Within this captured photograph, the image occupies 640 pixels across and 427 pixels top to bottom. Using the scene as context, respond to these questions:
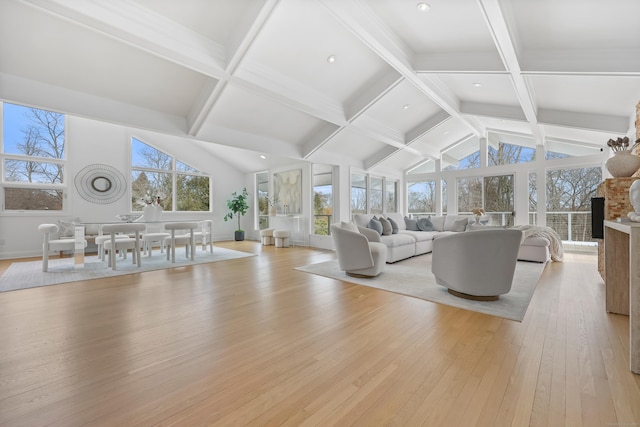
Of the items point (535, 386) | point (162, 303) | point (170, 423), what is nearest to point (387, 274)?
point (535, 386)

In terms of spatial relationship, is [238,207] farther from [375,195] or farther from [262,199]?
[375,195]

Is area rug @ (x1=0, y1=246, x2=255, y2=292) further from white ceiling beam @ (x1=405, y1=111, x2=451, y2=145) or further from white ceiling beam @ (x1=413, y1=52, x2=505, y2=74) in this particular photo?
white ceiling beam @ (x1=405, y1=111, x2=451, y2=145)

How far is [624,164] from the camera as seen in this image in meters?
3.02

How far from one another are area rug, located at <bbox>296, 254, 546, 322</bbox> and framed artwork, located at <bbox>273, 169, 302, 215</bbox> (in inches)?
125

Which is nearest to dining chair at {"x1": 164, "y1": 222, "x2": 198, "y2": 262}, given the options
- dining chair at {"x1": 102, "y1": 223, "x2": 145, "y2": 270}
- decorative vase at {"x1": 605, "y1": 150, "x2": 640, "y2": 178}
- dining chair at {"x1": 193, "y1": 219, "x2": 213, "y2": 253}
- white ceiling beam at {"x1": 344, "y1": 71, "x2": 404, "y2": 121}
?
dining chair at {"x1": 193, "y1": 219, "x2": 213, "y2": 253}

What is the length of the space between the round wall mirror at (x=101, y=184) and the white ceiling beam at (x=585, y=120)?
985 cm

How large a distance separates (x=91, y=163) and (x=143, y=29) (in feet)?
16.2

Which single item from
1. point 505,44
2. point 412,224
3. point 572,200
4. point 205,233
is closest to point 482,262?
point 505,44

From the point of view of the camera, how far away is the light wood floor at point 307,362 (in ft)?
4.34

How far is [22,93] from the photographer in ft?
12.7

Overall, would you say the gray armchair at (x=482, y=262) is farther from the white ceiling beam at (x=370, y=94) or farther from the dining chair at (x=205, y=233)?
A: the dining chair at (x=205, y=233)

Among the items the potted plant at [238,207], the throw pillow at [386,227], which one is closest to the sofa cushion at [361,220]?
the throw pillow at [386,227]

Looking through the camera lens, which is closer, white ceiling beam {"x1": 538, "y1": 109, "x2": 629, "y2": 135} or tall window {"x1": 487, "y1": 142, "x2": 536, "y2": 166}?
white ceiling beam {"x1": 538, "y1": 109, "x2": 629, "y2": 135}

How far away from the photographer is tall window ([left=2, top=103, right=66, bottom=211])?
19.0 feet
